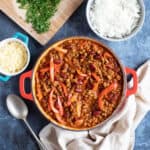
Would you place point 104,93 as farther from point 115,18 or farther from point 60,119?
point 115,18

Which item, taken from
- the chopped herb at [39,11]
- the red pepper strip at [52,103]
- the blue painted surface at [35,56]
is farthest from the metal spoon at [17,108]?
the chopped herb at [39,11]

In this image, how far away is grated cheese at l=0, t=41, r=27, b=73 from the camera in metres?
1.78

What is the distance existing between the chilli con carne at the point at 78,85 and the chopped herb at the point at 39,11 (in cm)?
12

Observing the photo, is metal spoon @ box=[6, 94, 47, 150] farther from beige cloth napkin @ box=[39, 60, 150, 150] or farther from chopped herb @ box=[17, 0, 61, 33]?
chopped herb @ box=[17, 0, 61, 33]

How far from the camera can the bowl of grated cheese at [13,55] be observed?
1.78 metres

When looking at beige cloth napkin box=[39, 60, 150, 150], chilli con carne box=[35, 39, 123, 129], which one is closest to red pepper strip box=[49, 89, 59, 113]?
chilli con carne box=[35, 39, 123, 129]

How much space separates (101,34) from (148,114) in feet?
1.20

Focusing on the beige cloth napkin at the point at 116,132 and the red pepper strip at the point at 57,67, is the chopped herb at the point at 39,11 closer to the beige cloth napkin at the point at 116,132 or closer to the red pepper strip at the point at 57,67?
the red pepper strip at the point at 57,67

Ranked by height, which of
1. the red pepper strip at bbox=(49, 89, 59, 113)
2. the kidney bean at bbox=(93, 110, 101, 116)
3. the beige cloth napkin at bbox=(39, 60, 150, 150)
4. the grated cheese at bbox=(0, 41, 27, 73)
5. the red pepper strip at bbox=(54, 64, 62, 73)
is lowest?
the beige cloth napkin at bbox=(39, 60, 150, 150)

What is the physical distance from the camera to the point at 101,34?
178cm

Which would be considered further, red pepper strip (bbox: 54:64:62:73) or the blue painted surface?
the blue painted surface

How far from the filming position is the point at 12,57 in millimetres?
1788

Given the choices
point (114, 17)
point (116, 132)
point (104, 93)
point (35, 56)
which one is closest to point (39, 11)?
point (35, 56)

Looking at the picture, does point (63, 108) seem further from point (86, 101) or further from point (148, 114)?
point (148, 114)
